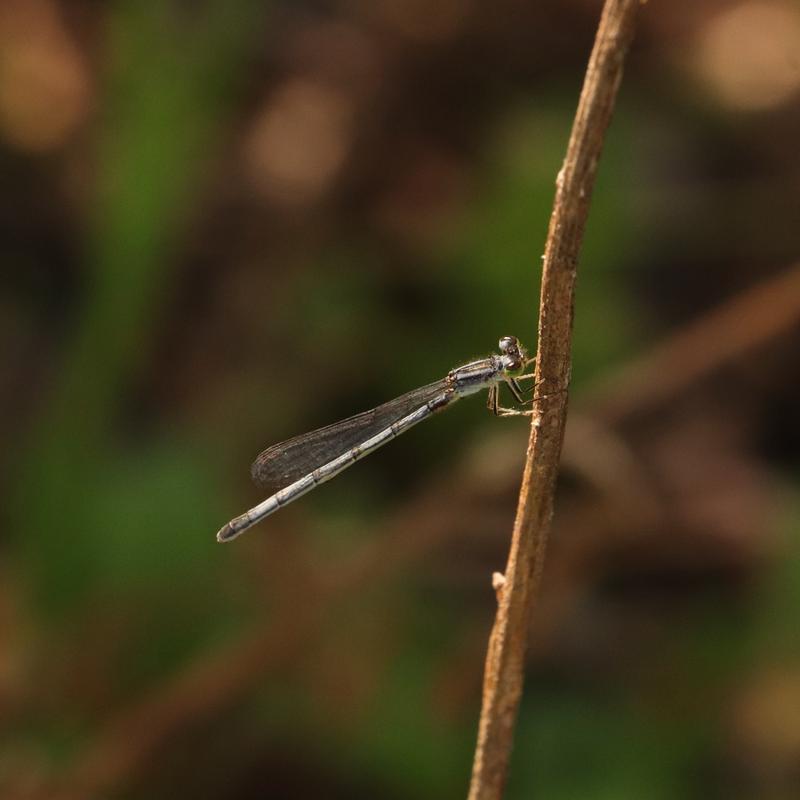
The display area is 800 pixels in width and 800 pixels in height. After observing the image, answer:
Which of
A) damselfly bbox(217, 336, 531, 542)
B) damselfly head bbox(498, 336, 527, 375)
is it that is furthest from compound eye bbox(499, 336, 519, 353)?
damselfly bbox(217, 336, 531, 542)

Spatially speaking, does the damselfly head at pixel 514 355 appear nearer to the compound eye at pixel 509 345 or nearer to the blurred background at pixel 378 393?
the compound eye at pixel 509 345

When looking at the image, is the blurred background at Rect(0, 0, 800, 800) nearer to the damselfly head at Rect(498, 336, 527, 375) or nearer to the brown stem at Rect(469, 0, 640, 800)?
the damselfly head at Rect(498, 336, 527, 375)

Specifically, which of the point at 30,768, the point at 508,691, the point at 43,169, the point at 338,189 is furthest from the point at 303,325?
the point at 508,691

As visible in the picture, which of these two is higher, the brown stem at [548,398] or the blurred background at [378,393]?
the blurred background at [378,393]

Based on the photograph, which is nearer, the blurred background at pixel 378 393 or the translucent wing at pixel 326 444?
the translucent wing at pixel 326 444

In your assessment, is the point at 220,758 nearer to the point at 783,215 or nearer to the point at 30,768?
the point at 30,768

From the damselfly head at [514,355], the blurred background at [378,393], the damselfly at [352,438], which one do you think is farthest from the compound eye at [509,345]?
the blurred background at [378,393]
